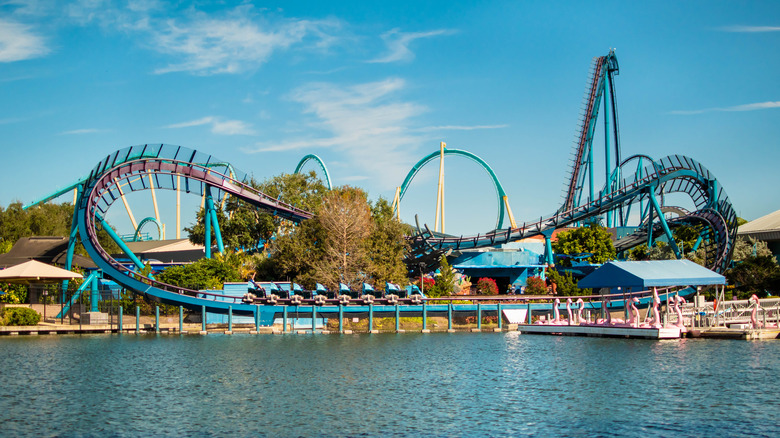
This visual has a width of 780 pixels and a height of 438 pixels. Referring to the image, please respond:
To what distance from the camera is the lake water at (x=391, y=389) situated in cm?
2028

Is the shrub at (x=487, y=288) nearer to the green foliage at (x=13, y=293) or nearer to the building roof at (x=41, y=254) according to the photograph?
the building roof at (x=41, y=254)

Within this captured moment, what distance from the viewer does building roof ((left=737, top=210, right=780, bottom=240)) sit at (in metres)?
71.5

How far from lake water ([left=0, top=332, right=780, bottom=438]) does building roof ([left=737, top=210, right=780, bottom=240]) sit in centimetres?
3766

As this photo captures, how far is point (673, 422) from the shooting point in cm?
2034

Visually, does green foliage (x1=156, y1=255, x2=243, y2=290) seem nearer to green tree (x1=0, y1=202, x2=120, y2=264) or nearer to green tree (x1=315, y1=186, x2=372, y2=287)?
green tree (x1=315, y1=186, x2=372, y2=287)

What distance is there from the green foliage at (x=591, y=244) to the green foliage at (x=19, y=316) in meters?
46.5

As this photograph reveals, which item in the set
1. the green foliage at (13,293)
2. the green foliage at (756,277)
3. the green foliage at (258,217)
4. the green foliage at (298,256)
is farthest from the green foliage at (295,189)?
the green foliage at (756,277)

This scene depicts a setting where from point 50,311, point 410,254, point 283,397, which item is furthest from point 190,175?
point 283,397

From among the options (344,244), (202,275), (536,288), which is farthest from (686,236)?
(202,275)

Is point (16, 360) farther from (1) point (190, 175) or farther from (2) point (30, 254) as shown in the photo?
(2) point (30, 254)

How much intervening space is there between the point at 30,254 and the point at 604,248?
4854cm

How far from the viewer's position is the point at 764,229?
73000 millimetres

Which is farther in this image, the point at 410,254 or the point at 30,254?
the point at 410,254

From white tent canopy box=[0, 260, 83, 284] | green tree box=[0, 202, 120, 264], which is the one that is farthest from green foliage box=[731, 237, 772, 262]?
green tree box=[0, 202, 120, 264]
